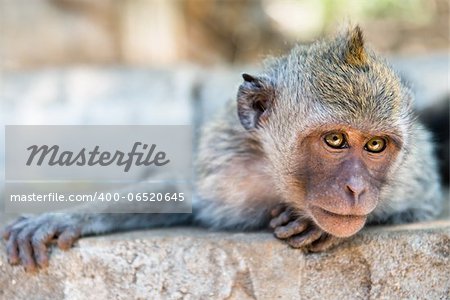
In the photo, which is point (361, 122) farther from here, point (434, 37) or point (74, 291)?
point (434, 37)

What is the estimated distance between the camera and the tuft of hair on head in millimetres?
3611

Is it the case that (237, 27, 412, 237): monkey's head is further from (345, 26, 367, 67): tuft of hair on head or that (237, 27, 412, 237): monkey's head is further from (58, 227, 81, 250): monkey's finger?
(58, 227, 81, 250): monkey's finger

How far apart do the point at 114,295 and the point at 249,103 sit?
125 cm

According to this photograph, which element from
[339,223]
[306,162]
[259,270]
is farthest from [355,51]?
[259,270]

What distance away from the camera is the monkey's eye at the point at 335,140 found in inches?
135

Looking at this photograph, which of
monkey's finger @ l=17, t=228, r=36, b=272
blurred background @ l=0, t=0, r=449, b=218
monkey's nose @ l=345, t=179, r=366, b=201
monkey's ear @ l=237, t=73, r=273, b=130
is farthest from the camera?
blurred background @ l=0, t=0, r=449, b=218

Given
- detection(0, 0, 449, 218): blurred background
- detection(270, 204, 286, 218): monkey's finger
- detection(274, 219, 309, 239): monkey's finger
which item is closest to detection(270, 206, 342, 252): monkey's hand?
detection(274, 219, 309, 239): monkey's finger

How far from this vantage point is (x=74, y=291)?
369 cm

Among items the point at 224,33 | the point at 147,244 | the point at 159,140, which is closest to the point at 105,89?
the point at 159,140

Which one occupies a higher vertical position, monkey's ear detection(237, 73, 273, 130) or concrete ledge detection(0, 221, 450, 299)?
monkey's ear detection(237, 73, 273, 130)

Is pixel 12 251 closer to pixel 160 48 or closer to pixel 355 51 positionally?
pixel 355 51

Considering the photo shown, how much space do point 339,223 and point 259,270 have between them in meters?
0.53

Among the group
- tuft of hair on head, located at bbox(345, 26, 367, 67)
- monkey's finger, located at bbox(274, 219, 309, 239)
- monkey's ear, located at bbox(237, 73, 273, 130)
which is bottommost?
monkey's finger, located at bbox(274, 219, 309, 239)

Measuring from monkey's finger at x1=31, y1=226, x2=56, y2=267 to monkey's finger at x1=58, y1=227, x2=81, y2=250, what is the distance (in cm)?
8
